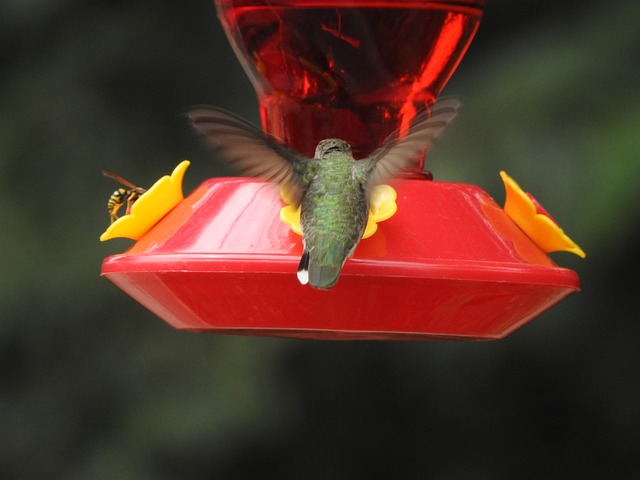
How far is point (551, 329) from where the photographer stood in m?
4.79

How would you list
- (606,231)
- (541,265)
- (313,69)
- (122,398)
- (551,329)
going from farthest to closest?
(122,398), (551,329), (606,231), (313,69), (541,265)

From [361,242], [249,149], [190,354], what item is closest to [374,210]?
[361,242]

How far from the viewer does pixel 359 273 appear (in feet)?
7.88

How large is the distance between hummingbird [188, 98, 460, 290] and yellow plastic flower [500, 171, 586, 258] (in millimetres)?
315

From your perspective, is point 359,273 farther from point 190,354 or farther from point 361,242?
point 190,354

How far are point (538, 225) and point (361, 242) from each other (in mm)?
441

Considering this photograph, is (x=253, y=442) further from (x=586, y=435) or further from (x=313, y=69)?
(x=313, y=69)

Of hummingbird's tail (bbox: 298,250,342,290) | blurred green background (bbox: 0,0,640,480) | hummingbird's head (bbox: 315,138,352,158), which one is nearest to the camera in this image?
hummingbird's tail (bbox: 298,250,342,290)

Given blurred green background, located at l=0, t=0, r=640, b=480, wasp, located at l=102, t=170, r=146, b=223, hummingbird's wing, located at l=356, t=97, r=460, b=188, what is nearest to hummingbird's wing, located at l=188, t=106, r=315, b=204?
hummingbird's wing, located at l=356, t=97, r=460, b=188

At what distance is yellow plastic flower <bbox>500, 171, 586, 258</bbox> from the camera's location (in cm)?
272

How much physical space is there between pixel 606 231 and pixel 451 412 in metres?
1.23

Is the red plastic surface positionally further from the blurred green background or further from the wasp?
the blurred green background

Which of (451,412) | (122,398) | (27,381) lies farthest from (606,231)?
(27,381)

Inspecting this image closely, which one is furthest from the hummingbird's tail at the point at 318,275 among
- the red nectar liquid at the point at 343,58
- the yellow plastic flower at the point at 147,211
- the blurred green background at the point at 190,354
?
the blurred green background at the point at 190,354
